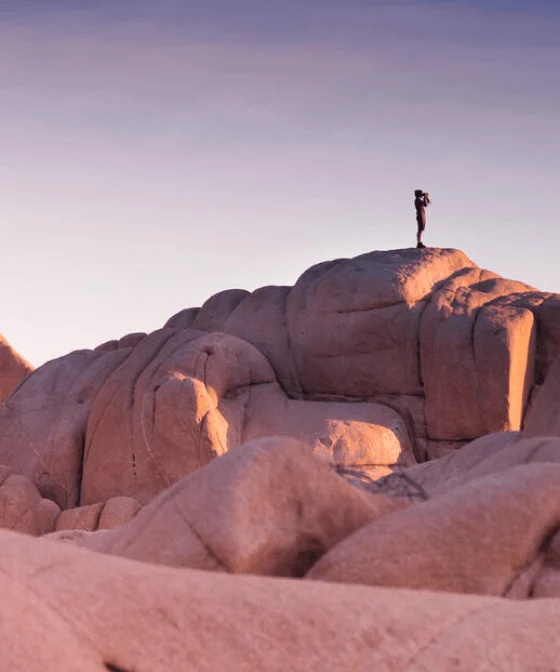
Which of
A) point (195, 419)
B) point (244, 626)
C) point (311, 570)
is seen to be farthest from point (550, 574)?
point (195, 419)

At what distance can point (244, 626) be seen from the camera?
2.32m

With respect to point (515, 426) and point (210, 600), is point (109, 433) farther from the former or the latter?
point (210, 600)

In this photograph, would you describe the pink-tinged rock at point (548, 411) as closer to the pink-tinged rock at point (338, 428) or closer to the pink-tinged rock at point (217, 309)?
the pink-tinged rock at point (338, 428)

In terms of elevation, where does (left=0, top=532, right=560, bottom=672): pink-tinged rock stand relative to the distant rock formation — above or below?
above

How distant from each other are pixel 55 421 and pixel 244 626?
14737mm

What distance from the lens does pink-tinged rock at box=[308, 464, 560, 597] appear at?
318 cm

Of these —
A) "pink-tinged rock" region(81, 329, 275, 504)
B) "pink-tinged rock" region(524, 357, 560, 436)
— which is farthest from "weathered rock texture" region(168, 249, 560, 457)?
"pink-tinged rock" region(524, 357, 560, 436)

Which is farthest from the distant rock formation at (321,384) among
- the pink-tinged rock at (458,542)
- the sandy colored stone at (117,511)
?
the pink-tinged rock at (458,542)

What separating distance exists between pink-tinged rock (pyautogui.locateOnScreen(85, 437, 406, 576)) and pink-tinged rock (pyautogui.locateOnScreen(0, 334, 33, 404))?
19.8 meters

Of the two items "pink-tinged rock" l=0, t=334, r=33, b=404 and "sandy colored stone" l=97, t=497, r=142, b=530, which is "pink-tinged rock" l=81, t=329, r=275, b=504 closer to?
"sandy colored stone" l=97, t=497, r=142, b=530

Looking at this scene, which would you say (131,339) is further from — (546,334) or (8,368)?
(546,334)

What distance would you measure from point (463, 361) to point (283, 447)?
11860 mm

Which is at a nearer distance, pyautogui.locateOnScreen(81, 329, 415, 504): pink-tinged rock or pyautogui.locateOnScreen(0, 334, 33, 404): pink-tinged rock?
pyautogui.locateOnScreen(81, 329, 415, 504): pink-tinged rock

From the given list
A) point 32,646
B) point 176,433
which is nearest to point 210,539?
point 32,646
